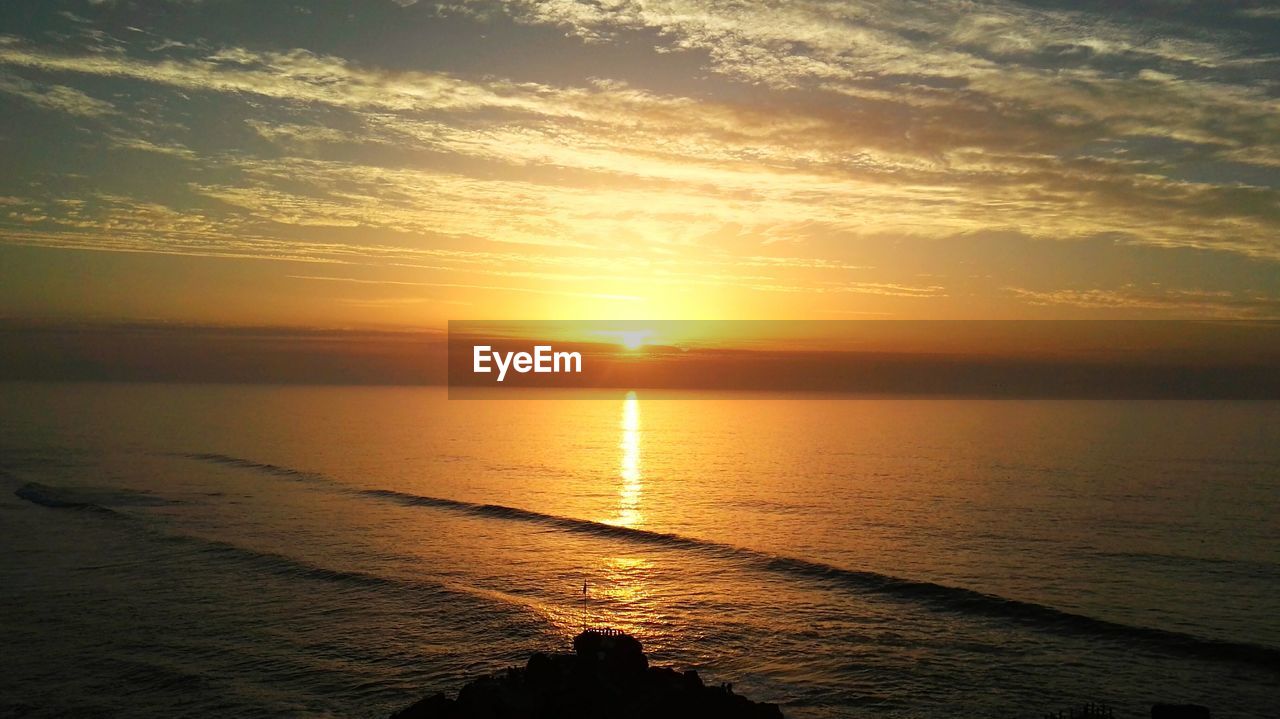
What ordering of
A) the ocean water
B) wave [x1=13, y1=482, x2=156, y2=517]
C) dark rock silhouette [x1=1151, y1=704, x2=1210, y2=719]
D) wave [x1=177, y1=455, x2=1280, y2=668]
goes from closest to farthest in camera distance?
dark rock silhouette [x1=1151, y1=704, x2=1210, y2=719] < the ocean water < wave [x1=177, y1=455, x2=1280, y2=668] < wave [x1=13, y1=482, x2=156, y2=517]

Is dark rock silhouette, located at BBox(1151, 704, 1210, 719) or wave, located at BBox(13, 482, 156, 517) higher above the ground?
dark rock silhouette, located at BBox(1151, 704, 1210, 719)

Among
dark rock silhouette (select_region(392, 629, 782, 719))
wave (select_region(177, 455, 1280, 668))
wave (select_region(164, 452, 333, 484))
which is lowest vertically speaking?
wave (select_region(164, 452, 333, 484))

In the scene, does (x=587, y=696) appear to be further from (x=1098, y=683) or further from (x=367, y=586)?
(x=367, y=586)

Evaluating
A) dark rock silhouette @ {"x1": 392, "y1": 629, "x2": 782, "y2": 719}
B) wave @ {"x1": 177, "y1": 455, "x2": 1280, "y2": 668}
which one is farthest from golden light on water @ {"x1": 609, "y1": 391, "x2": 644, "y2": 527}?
dark rock silhouette @ {"x1": 392, "y1": 629, "x2": 782, "y2": 719}

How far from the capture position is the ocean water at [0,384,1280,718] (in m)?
33.0

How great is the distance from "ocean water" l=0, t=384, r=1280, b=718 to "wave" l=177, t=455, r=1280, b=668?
219 mm

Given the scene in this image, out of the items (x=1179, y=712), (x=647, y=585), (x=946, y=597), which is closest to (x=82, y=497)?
(x=647, y=585)

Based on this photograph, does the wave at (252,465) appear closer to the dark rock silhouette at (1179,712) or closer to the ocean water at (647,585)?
the ocean water at (647,585)

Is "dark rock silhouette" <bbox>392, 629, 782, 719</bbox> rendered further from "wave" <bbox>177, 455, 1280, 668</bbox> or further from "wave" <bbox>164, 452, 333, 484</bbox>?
"wave" <bbox>164, 452, 333, 484</bbox>

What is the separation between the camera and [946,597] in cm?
4512

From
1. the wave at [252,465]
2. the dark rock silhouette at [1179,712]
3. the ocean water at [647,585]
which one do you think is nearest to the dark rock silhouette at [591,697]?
the ocean water at [647,585]

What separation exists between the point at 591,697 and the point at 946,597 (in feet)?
90.8

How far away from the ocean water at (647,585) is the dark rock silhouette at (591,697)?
6356 millimetres

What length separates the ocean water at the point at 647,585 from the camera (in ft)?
108
